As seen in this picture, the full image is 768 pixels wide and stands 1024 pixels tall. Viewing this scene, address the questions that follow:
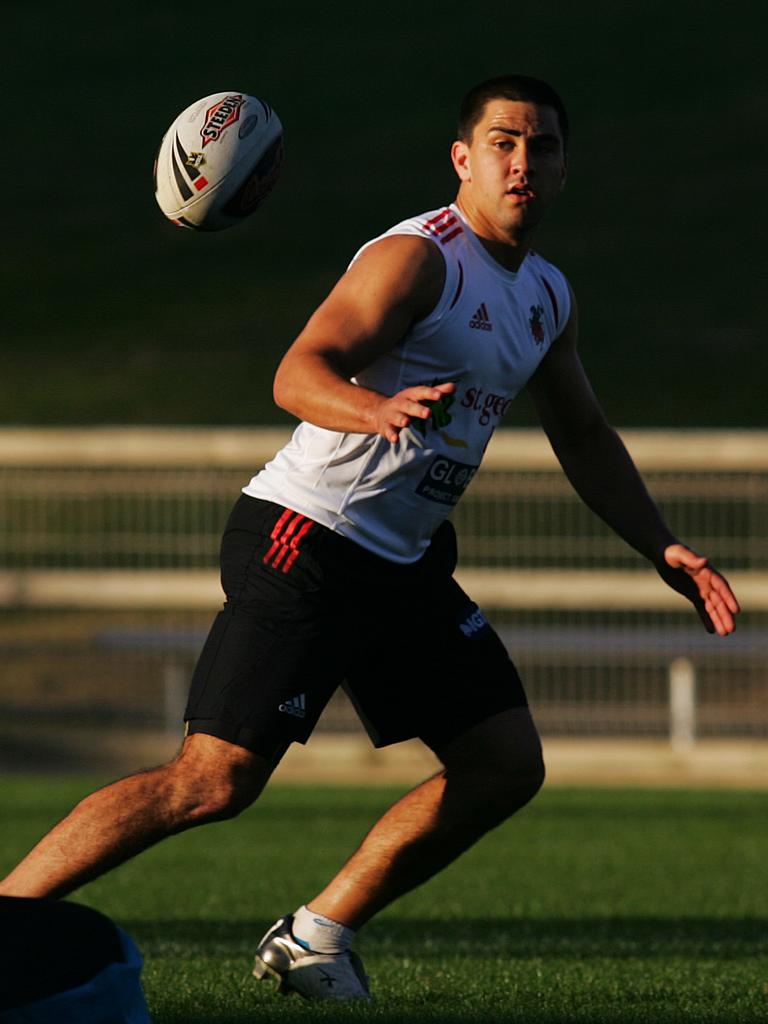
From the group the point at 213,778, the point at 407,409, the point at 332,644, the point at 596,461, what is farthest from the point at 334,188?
the point at 407,409

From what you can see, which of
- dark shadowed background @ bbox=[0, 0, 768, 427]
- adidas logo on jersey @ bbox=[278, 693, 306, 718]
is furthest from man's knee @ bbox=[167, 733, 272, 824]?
dark shadowed background @ bbox=[0, 0, 768, 427]

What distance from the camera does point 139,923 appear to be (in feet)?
23.0

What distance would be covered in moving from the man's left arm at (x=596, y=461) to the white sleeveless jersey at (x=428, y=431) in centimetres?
36

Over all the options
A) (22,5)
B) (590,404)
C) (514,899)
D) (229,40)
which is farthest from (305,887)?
(22,5)

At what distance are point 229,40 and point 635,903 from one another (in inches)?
1418

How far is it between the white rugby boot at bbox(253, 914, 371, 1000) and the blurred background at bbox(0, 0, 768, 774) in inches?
273

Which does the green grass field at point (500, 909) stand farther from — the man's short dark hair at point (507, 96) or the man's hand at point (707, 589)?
the man's short dark hair at point (507, 96)

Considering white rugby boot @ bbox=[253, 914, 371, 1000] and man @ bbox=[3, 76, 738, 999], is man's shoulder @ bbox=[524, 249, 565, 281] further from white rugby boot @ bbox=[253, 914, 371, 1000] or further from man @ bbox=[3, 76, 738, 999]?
white rugby boot @ bbox=[253, 914, 371, 1000]

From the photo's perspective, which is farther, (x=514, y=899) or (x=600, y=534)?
(x=600, y=534)

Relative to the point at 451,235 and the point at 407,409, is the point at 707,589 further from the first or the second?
the point at 407,409

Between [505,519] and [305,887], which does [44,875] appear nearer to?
[305,887]

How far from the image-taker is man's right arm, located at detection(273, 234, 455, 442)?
4.45 meters

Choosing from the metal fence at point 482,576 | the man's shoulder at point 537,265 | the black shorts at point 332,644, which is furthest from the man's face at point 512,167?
the metal fence at point 482,576

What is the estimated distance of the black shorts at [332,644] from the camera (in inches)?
193
